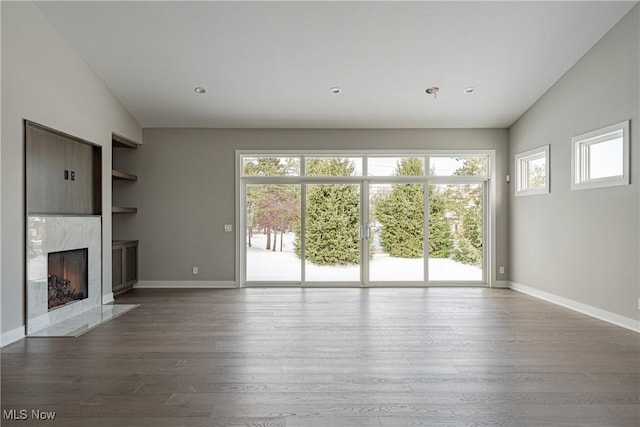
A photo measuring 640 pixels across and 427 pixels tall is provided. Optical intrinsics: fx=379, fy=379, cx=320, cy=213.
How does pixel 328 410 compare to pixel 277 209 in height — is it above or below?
below

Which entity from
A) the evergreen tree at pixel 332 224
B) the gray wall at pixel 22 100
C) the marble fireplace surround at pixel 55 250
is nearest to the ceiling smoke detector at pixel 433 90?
the evergreen tree at pixel 332 224

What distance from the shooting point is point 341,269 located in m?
6.61

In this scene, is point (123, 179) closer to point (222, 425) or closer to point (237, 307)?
point (237, 307)

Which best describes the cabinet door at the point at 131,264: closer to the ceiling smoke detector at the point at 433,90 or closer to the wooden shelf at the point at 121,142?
the wooden shelf at the point at 121,142

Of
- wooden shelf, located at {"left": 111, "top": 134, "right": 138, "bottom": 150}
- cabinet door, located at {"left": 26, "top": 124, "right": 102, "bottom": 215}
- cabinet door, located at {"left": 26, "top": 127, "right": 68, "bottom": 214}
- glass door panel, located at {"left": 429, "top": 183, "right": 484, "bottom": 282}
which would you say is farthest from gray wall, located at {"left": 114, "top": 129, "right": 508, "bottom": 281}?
cabinet door, located at {"left": 26, "top": 127, "right": 68, "bottom": 214}

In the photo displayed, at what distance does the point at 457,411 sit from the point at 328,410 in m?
0.78

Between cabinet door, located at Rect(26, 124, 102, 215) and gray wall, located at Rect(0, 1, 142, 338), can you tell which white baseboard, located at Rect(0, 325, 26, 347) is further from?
cabinet door, located at Rect(26, 124, 102, 215)

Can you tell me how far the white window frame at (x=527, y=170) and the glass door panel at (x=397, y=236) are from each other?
1577 millimetres

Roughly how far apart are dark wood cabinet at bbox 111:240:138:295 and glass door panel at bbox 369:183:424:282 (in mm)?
4024

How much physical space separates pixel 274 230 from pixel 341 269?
1354 millimetres

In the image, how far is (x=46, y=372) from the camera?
2902 millimetres

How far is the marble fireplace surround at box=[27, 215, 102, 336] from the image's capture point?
3.96 metres

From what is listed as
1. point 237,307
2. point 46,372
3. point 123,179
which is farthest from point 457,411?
point 123,179

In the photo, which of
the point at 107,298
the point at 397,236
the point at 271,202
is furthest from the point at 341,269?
the point at 107,298
